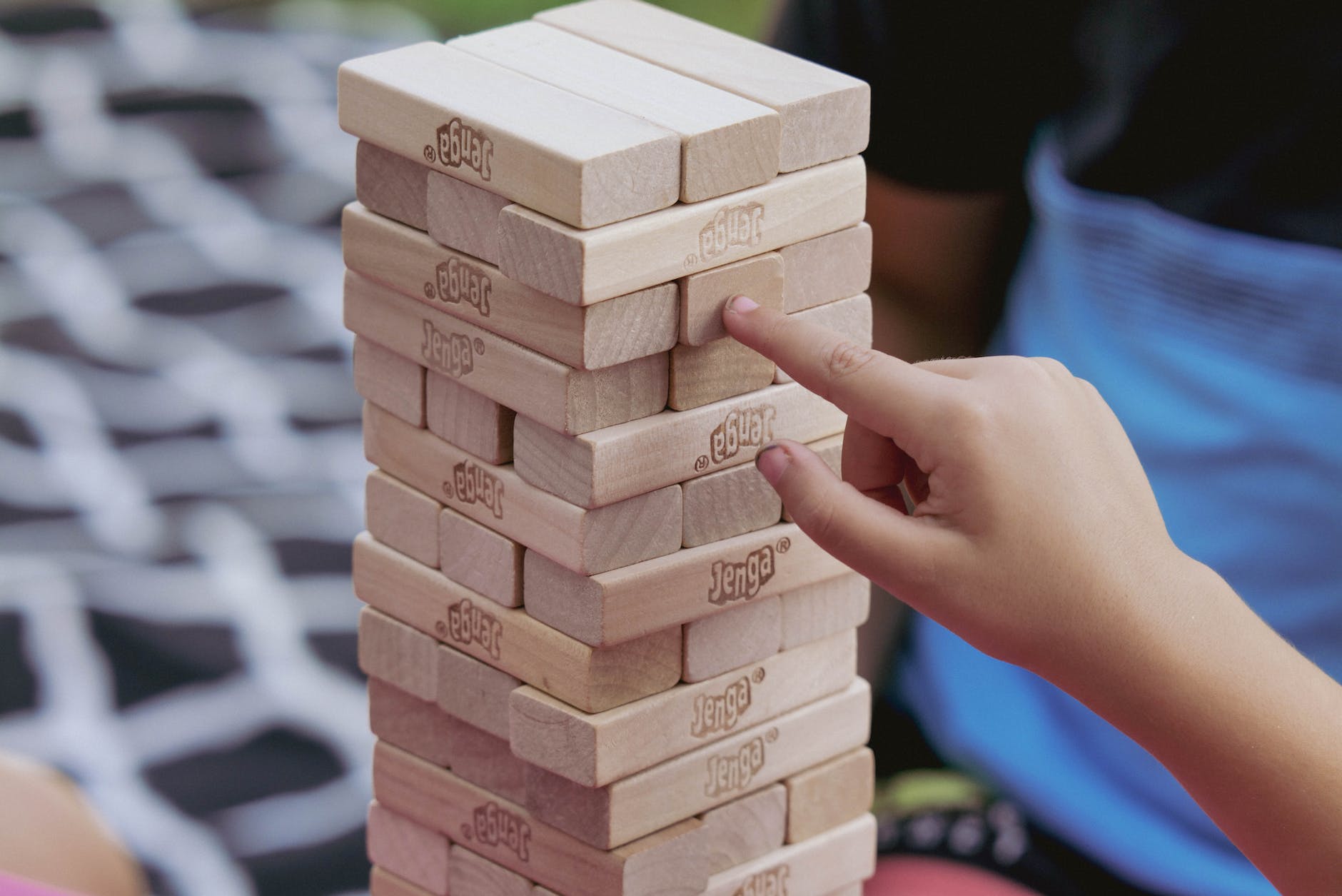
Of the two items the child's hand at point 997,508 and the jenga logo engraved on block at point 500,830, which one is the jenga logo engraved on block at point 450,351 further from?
the jenga logo engraved on block at point 500,830

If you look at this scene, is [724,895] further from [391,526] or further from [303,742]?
[303,742]

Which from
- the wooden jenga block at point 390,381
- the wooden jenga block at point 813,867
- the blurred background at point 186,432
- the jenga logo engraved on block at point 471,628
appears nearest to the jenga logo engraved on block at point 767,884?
the wooden jenga block at point 813,867

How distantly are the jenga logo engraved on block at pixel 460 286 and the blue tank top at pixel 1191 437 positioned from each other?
74 centimetres

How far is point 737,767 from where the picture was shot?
0.93m

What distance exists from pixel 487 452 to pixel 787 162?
227 millimetres

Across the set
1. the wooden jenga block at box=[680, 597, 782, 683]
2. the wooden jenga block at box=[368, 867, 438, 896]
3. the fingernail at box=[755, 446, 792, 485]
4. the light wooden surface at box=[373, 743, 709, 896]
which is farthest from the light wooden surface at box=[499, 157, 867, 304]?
the wooden jenga block at box=[368, 867, 438, 896]

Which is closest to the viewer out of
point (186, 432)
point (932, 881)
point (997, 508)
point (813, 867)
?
point (997, 508)

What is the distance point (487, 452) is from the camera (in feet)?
2.88

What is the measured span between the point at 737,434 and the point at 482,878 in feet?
1.05

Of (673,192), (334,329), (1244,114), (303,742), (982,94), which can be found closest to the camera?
(673,192)

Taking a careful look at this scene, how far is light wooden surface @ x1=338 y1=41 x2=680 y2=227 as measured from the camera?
0.78 metres

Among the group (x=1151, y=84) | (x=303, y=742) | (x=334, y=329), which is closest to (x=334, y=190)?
(x=334, y=329)

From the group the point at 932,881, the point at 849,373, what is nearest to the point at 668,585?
the point at 849,373

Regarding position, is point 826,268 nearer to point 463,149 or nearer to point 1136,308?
point 463,149
